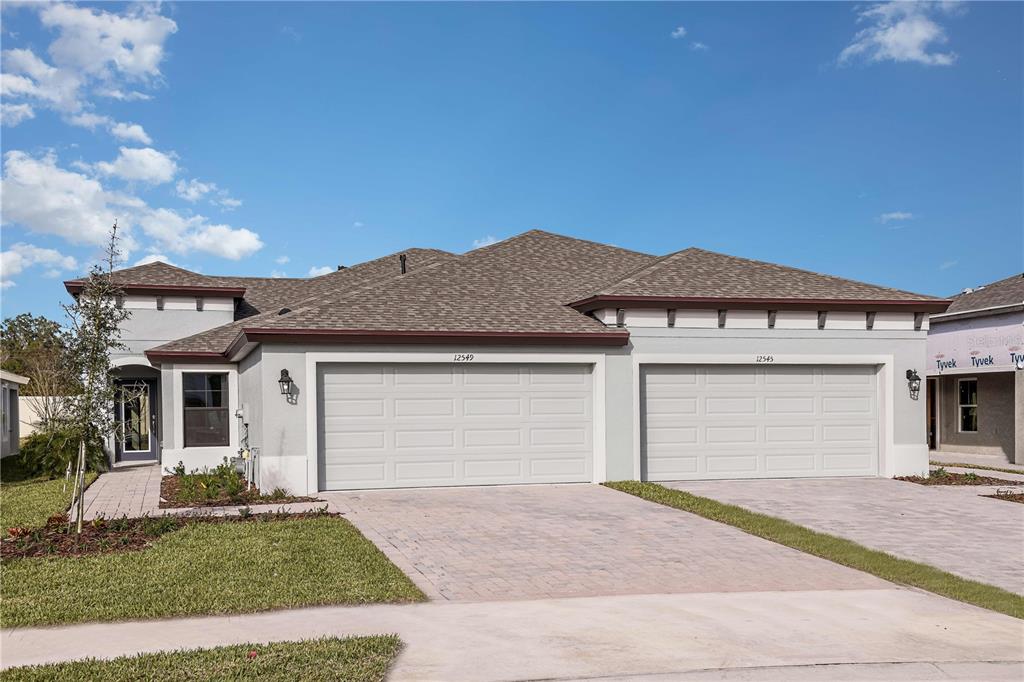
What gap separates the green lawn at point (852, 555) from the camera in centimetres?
856

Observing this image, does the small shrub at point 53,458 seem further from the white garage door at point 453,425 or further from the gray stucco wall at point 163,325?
the white garage door at point 453,425

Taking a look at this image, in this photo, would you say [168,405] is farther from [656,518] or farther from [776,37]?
[776,37]

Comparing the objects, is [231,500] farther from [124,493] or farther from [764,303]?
[764,303]

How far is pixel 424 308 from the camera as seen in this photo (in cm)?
1752

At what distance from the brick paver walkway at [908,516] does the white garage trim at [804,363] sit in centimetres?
75

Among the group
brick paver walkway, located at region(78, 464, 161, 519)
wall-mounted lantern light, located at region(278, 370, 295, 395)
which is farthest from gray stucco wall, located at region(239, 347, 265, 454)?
brick paver walkway, located at region(78, 464, 161, 519)

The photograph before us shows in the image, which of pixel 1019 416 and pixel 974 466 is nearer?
pixel 974 466

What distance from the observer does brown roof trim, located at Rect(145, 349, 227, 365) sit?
20.4 m

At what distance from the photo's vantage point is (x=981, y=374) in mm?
25812

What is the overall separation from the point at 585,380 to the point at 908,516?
21.2 ft

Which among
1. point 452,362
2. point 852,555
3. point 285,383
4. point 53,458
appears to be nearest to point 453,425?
point 452,362

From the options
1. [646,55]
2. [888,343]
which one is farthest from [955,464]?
[646,55]

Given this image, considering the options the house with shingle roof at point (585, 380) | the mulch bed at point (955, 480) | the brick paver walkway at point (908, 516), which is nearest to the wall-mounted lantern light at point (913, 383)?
the house with shingle roof at point (585, 380)

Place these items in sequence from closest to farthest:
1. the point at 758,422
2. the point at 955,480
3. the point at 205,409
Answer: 1. the point at 758,422
2. the point at 955,480
3. the point at 205,409
